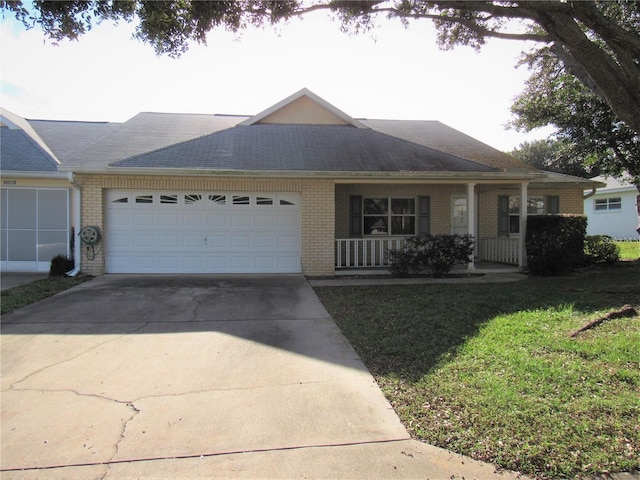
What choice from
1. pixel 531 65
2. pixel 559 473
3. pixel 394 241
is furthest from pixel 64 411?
pixel 531 65

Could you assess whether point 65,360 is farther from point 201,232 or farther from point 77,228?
point 77,228

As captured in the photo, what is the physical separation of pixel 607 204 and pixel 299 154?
82.9ft

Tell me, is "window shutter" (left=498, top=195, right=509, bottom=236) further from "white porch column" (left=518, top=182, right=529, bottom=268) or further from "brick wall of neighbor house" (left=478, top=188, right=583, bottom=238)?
"white porch column" (left=518, top=182, right=529, bottom=268)

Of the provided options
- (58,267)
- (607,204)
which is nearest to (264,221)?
(58,267)

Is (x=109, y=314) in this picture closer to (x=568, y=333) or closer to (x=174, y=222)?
(x=174, y=222)

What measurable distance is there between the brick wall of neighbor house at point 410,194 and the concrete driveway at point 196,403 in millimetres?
6901

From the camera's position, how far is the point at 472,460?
298cm

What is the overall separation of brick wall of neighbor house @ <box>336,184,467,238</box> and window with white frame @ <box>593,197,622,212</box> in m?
19.6

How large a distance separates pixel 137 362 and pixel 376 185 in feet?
33.2

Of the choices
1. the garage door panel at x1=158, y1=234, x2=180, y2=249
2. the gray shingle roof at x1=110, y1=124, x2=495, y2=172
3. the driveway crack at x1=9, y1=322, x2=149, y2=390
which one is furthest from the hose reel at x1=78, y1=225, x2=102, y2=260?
the driveway crack at x1=9, y1=322, x2=149, y2=390

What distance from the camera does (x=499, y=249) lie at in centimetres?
1365

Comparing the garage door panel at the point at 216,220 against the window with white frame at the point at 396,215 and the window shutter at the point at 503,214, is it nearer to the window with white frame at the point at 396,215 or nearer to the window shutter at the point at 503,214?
the window with white frame at the point at 396,215

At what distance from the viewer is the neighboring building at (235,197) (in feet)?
35.8

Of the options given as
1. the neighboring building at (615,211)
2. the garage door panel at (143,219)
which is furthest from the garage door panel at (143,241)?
the neighboring building at (615,211)
